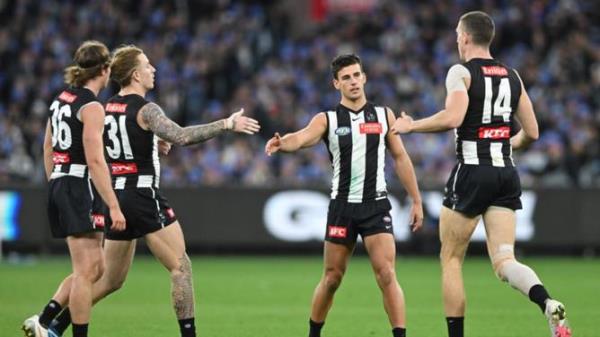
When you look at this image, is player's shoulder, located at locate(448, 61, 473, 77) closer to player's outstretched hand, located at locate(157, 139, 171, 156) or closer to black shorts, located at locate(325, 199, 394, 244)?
black shorts, located at locate(325, 199, 394, 244)

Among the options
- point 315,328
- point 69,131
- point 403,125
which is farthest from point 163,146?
point 403,125

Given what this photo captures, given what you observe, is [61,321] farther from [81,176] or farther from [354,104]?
[354,104]

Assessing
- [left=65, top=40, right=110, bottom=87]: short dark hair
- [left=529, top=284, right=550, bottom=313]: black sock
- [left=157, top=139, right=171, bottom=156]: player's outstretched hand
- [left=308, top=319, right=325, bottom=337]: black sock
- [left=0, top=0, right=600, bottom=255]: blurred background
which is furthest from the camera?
[left=0, top=0, right=600, bottom=255]: blurred background

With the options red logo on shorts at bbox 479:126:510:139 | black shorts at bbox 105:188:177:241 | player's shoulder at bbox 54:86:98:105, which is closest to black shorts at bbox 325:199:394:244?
red logo on shorts at bbox 479:126:510:139

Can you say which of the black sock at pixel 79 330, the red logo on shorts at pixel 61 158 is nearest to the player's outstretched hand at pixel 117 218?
the red logo on shorts at pixel 61 158

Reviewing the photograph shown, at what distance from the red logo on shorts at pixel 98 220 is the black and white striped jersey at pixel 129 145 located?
0.88ft

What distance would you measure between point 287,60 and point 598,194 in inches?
323

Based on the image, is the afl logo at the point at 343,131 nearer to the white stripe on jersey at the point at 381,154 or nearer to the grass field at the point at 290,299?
the white stripe on jersey at the point at 381,154

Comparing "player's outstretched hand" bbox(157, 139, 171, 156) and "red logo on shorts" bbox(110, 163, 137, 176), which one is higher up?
"player's outstretched hand" bbox(157, 139, 171, 156)

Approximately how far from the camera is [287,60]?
25562 mm

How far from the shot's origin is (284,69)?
25266 mm

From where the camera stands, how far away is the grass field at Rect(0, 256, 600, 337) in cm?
1105

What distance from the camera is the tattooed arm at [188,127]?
8641 mm

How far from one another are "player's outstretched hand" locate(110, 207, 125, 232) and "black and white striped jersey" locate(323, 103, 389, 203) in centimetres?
175
